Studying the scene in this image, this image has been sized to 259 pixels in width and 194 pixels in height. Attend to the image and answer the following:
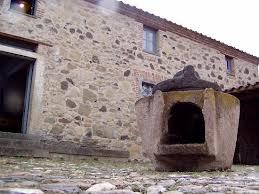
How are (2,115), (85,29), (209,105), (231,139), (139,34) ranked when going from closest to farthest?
(209,105) → (231,139) → (85,29) → (139,34) → (2,115)

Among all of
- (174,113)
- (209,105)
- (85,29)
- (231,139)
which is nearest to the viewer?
(209,105)

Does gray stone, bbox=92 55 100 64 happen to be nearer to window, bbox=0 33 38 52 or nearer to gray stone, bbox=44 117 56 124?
window, bbox=0 33 38 52

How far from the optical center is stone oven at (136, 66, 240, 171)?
396cm

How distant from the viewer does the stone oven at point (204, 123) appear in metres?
3.96

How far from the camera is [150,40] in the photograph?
32.9ft

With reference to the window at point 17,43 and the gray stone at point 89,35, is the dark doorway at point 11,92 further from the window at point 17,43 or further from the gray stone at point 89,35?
the gray stone at point 89,35

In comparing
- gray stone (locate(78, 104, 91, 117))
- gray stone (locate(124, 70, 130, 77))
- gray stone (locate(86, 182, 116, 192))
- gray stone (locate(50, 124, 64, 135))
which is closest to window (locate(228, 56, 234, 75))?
gray stone (locate(124, 70, 130, 77))

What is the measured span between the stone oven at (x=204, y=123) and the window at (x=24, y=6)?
487 cm

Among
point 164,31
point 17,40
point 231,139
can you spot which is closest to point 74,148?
point 17,40

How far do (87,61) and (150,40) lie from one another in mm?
2601

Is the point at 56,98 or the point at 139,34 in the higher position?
the point at 139,34

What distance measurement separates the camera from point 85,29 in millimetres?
8625

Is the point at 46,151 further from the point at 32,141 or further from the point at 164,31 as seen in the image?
the point at 164,31

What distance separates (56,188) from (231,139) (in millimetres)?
2947
